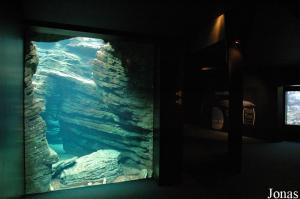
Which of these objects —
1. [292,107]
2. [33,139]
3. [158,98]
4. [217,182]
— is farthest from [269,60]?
[33,139]

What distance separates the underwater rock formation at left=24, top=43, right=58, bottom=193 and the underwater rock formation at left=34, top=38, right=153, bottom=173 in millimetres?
1232

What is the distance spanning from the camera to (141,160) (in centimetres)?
553

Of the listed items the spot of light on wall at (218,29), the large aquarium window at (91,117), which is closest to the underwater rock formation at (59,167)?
the large aquarium window at (91,117)

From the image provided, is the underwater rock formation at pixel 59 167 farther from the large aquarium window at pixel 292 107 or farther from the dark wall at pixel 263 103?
the large aquarium window at pixel 292 107

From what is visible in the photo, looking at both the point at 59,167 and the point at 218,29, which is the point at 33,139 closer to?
the point at 218,29

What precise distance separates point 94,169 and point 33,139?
15.4 ft

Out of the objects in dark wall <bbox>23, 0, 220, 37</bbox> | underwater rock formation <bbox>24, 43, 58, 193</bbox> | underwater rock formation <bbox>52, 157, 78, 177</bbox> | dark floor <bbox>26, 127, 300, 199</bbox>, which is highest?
dark wall <bbox>23, 0, 220, 37</bbox>

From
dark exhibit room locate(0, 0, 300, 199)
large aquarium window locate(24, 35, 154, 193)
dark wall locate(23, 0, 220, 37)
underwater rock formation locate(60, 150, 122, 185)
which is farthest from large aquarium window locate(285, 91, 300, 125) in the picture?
dark wall locate(23, 0, 220, 37)

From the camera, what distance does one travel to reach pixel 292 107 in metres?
10.1

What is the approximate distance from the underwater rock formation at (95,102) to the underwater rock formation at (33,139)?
4.04 feet

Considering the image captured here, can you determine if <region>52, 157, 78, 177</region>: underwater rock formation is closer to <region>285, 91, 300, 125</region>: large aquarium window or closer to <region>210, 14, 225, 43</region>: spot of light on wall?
<region>210, 14, 225, 43</region>: spot of light on wall

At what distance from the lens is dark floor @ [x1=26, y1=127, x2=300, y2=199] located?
13.5 feet

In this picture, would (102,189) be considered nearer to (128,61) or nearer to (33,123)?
(33,123)

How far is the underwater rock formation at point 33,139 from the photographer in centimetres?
423
